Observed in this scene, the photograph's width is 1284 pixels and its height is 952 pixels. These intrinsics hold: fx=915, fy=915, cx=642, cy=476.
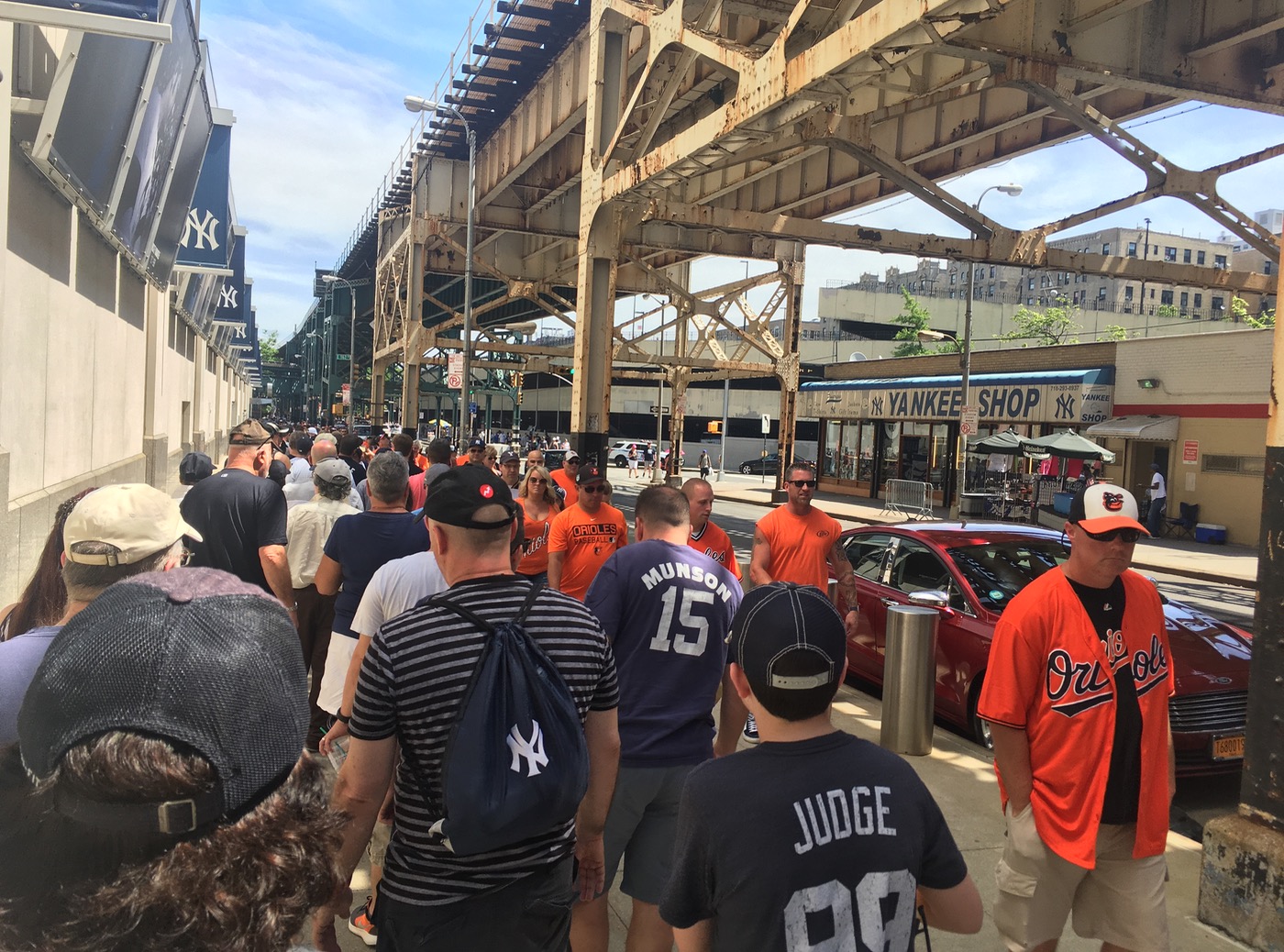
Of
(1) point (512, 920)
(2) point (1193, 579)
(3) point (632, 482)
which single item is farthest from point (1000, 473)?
(1) point (512, 920)

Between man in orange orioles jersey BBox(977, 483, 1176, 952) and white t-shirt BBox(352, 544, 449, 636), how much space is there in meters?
2.12

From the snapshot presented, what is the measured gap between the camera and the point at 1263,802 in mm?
3852

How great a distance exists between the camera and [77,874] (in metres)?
1.15

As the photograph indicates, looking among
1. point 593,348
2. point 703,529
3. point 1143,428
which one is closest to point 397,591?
point 703,529

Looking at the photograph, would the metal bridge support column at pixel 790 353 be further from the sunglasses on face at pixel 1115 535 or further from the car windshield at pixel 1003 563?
the sunglasses on face at pixel 1115 535

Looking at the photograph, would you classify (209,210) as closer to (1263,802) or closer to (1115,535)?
(1115,535)

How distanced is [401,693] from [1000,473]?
103ft

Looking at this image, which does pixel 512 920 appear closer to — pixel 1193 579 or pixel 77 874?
pixel 77 874

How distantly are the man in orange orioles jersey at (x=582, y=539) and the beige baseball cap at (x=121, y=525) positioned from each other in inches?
137

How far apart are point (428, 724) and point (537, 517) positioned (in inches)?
203

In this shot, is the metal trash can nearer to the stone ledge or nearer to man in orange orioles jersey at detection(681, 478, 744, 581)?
man in orange orioles jersey at detection(681, 478, 744, 581)

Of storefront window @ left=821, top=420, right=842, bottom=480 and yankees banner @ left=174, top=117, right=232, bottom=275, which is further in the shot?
storefront window @ left=821, top=420, right=842, bottom=480

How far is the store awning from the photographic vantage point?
25.0 metres

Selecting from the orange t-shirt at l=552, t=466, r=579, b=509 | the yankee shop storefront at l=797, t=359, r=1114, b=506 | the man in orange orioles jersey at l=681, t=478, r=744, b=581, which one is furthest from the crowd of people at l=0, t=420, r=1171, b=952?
the yankee shop storefront at l=797, t=359, r=1114, b=506
